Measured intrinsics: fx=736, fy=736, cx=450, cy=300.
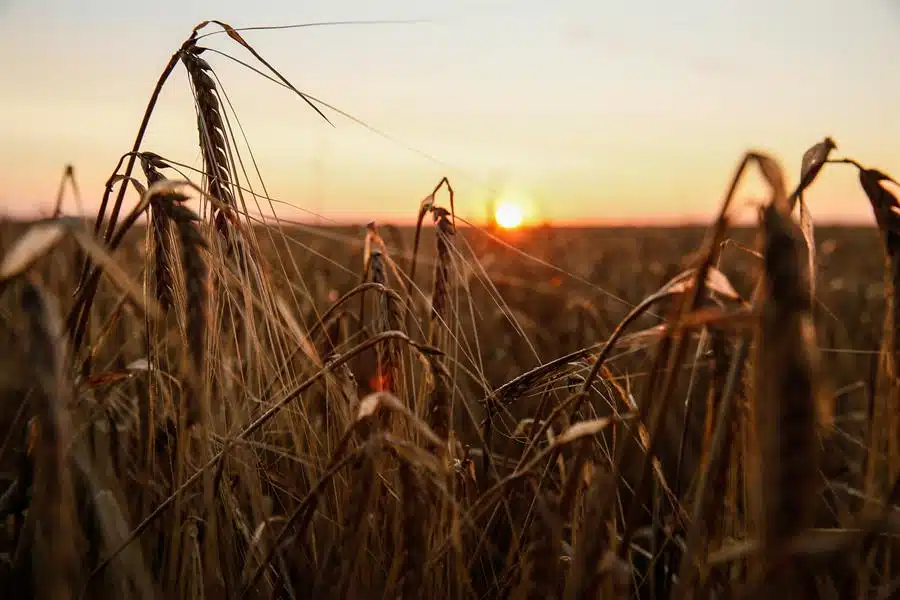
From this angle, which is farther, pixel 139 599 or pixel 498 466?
pixel 498 466

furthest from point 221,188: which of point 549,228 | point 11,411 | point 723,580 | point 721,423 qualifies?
point 549,228

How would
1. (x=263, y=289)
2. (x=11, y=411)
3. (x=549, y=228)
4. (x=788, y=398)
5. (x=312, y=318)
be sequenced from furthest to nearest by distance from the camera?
1. (x=549, y=228)
2. (x=312, y=318)
3. (x=11, y=411)
4. (x=263, y=289)
5. (x=788, y=398)

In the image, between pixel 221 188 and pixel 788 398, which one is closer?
pixel 788 398

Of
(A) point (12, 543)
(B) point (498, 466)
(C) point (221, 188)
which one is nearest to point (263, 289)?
(C) point (221, 188)

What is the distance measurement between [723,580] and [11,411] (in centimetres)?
182

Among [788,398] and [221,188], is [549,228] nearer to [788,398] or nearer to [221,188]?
[221,188]

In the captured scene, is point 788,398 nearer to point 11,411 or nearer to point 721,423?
point 721,423

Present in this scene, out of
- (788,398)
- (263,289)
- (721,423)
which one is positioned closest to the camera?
(788,398)

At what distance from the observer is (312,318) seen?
8.89ft

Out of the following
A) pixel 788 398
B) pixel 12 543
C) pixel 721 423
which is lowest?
pixel 12 543

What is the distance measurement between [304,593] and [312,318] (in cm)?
168

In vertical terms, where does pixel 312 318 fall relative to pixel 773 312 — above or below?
below

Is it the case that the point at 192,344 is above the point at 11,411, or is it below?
above

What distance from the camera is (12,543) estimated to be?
1319 mm
